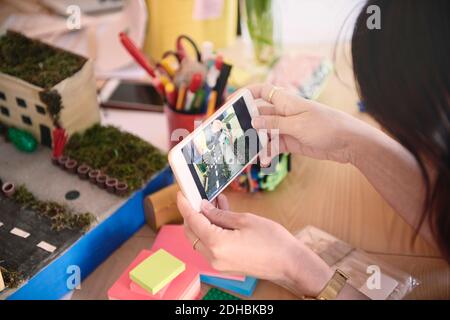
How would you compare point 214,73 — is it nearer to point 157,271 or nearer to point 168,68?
point 168,68

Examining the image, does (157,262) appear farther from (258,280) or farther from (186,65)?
(186,65)

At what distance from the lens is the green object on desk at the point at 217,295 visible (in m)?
0.59

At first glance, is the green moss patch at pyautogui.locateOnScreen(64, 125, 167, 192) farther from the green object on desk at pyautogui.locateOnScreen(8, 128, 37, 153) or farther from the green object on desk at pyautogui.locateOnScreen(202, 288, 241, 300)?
the green object on desk at pyautogui.locateOnScreen(202, 288, 241, 300)

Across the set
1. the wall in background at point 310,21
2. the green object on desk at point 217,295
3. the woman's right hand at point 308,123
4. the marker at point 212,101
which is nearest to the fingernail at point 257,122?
the woman's right hand at point 308,123

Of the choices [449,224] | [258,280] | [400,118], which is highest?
[400,118]

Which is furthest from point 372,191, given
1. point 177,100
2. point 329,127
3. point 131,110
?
point 131,110

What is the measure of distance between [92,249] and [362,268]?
1.13ft

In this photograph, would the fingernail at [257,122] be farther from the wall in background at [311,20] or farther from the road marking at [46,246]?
the wall in background at [311,20]

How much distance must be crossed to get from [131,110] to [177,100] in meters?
0.18

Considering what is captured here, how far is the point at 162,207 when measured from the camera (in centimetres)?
66

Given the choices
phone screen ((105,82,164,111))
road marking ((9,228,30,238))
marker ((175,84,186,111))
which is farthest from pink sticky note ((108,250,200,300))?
phone screen ((105,82,164,111))

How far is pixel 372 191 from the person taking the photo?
2.41 feet

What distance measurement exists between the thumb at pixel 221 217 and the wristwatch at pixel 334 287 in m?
0.13
